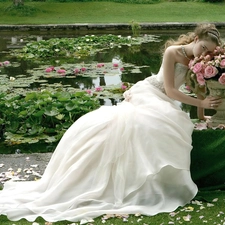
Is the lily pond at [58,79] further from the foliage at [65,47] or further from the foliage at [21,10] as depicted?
the foliage at [21,10]

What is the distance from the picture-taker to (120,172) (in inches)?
124

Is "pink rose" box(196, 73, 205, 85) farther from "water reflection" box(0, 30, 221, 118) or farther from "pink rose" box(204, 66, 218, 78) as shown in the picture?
"water reflection" box(0, 30, 221, 118)

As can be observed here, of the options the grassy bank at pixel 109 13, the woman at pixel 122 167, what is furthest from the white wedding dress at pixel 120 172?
the grassy bank at pixel 109 13

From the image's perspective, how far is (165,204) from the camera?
311 centimetres

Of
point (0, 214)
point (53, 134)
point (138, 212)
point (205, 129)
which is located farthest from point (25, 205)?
point (53, 134)

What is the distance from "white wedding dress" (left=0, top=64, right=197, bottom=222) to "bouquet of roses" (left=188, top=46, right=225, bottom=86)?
0.29 metres

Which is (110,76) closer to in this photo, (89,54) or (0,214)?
(89,54)

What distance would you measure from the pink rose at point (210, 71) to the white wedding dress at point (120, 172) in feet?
1.04

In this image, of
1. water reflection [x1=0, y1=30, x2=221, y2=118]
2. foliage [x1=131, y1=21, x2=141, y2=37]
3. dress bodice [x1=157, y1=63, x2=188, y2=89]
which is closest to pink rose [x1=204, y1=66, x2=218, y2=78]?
dress bodice [x1=157, y1=63, x2=188, y2=89]

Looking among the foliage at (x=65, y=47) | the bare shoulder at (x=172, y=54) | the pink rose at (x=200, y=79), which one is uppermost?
the bare shoulder at (x=172, y=54)

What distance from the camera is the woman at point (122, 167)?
122 inches

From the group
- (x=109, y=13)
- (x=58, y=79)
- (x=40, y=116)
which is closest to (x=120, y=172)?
(x=40, y=116)

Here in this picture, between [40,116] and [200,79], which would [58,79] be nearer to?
[40,116]

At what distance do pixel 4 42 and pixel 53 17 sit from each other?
23.4 ft
